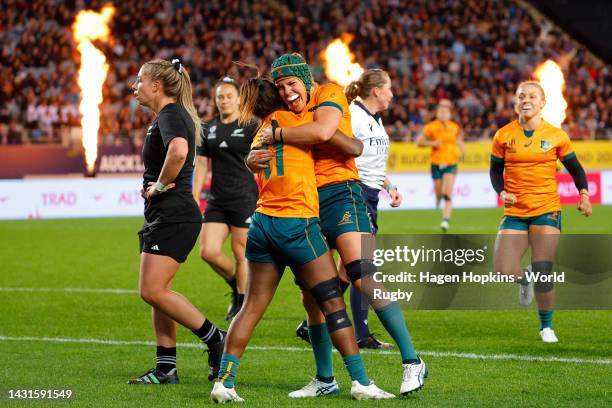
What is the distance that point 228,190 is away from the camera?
35.2 feet

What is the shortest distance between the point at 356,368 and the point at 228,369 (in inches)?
30.0

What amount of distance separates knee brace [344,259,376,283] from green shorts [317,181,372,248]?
0.20 m

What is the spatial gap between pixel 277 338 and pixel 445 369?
2.08 meters

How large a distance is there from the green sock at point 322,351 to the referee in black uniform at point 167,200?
0.86 m

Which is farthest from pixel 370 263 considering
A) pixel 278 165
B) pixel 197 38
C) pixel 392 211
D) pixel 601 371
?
pixel 197 38

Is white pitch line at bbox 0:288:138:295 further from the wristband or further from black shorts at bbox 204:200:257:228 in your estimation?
the wristband

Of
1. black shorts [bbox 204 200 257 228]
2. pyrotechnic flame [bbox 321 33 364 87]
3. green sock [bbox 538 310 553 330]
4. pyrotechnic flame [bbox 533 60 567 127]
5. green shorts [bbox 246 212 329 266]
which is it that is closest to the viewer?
green shorts [bbox 246 212 329 266]

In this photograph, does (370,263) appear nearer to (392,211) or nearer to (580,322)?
(580,322)

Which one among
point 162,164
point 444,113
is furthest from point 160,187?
point 444,113

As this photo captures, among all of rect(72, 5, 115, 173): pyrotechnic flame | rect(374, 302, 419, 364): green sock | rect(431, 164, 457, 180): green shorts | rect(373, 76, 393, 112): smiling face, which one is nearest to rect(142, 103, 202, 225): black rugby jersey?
rect(374, 302, 419, 364): green sock

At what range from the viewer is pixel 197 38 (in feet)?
113

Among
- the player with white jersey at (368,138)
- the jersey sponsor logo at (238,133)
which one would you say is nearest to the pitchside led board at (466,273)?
the player with white jersey at (368,138)

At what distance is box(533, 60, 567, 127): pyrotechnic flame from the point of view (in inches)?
1383

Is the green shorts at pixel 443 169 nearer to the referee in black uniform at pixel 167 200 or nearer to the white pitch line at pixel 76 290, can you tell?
the white pitch line at pixel 76 290
